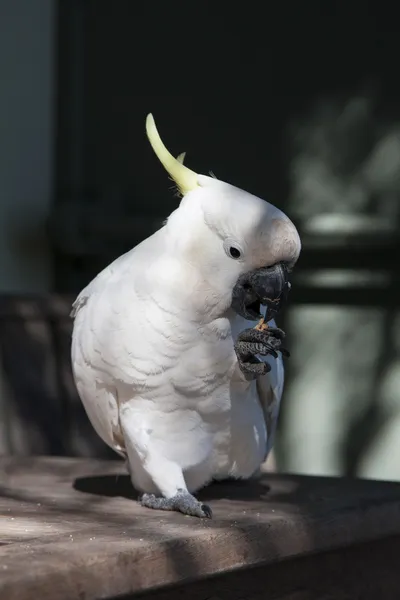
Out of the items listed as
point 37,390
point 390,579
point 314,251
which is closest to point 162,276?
point 390,579

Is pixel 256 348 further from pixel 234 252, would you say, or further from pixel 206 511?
pixel 206 511

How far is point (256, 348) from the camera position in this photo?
6.06 ft

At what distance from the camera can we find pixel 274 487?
217 centimetres

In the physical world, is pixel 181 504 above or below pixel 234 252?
below

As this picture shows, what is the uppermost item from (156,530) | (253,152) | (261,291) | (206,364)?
(253,152)

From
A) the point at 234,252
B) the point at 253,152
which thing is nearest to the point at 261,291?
the point at 234,252

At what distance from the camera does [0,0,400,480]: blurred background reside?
11.2 ft

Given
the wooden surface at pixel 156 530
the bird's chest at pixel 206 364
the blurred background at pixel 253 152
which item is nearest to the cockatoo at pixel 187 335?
the bird's chest at pixel 206 364

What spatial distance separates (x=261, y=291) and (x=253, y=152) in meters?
1.80

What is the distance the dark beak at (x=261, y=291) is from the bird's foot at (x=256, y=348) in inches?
1.1

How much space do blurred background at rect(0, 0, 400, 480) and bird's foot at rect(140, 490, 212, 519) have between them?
149 cm

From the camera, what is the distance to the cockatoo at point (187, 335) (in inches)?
70.7

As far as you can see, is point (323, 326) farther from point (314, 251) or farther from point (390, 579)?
point (390, 579)

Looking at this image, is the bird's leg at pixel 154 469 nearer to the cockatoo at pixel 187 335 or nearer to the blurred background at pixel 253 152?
Answer: the cockatoo at pixel 187 335
